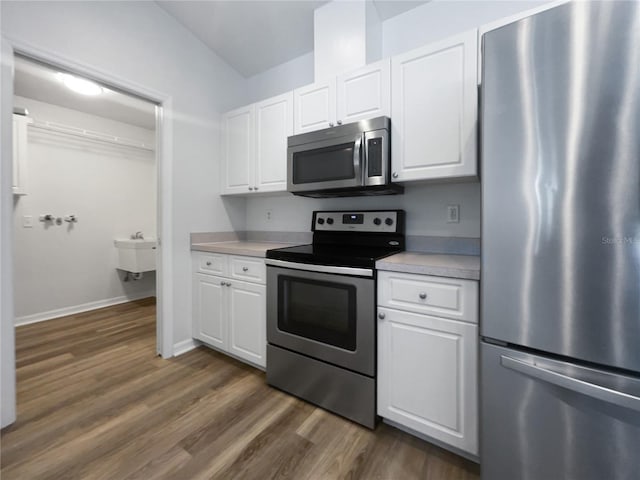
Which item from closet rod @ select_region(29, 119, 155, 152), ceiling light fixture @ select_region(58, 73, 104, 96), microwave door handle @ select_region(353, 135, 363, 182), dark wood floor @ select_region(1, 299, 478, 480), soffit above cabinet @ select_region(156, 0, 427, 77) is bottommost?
dark wood floor @ select_region(1, 299, 478, 480)

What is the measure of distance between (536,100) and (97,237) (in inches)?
173

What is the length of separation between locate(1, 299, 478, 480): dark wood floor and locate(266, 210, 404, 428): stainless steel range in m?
0.13

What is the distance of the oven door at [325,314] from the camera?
143 centimetres

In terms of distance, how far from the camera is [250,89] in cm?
288

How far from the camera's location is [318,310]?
1605 millimetres

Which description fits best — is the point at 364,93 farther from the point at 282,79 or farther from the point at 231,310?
the point at 231,310

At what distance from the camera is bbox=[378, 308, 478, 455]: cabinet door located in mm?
1200

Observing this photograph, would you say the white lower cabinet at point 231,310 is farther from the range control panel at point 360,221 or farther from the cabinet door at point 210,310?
the range control panel at point 360,221

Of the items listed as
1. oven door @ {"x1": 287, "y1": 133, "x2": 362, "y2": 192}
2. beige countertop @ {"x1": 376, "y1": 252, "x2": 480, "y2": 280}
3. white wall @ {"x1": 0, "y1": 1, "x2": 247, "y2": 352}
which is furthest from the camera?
oven door @ {"x1": 287, "y1": 133, "x2": 362, "y2": 192}

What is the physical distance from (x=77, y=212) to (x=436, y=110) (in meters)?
4.00

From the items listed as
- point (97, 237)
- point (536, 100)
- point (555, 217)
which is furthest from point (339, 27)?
point (97, 237)

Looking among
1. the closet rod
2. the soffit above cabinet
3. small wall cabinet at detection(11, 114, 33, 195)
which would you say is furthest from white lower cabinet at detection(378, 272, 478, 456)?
the closet rod

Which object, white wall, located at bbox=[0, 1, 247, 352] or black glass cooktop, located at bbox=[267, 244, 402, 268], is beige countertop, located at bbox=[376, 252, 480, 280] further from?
white wall, located at bbox=[0, 1, 247, 352]

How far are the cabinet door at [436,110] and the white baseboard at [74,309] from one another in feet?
12.9
